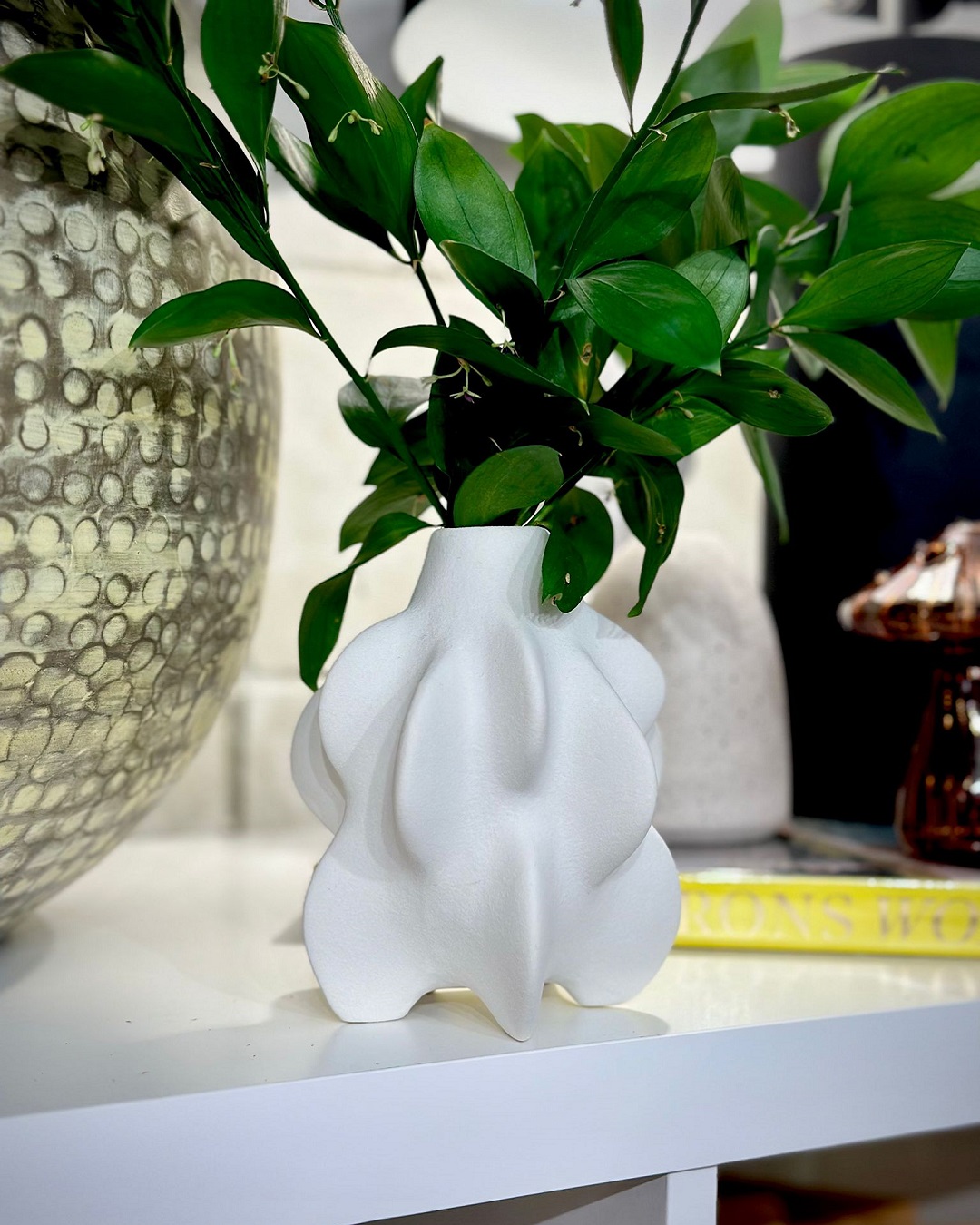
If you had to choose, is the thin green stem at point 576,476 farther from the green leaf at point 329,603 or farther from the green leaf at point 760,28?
the green leaf at point 760,28

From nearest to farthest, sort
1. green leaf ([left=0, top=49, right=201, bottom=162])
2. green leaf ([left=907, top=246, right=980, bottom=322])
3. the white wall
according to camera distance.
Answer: green leaf ([left=0, top=49, right=201, bottom=162]), green leaf ([left=907, top=246, right=980, bottom=322]), the white wall

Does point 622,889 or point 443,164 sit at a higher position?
point 443,164

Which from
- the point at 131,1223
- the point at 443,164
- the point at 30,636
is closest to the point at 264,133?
the point at 443,164

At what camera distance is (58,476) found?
31 centimetres

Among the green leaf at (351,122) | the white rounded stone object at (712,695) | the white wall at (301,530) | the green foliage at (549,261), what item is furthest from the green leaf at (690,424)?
the white wall at (301,530)

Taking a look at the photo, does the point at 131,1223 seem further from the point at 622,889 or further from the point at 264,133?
the point at 264,133

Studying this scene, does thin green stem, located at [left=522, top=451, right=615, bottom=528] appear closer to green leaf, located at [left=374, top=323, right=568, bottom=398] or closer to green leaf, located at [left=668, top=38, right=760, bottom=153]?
green leaf, located at [left=374, top=323, right=568, bottom=398]

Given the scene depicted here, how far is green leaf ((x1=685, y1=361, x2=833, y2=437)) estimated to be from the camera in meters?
0.33

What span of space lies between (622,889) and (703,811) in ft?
0.74

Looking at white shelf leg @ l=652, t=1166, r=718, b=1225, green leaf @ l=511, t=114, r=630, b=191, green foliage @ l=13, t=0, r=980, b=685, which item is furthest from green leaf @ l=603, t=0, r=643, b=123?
white shelf leg @ l=652, t=1166, r=718, b=1225

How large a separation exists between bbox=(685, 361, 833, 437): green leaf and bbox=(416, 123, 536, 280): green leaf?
0.24 feet

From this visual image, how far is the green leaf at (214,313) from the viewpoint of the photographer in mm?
294

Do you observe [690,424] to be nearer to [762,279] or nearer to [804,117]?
[762,279]

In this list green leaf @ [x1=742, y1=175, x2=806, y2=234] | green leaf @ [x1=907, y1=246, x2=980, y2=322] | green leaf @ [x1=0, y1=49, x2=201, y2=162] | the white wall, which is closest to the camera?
green leaf @ [x1=0, y1=49, x2=201, y2=162]
